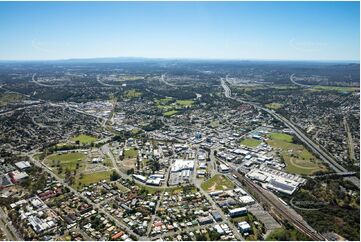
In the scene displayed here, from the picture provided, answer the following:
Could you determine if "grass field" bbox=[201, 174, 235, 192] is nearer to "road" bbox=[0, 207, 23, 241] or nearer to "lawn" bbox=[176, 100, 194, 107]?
"road" bbox=[0, 207, 23, 241]

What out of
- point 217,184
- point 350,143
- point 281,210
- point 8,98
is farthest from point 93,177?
point 8,98

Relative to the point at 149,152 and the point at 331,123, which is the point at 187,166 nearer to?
the point at 149,152

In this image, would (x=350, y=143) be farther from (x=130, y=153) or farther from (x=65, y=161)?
(x=65, y=161)

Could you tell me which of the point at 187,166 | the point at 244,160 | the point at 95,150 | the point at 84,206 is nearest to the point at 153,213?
the point at 84,206

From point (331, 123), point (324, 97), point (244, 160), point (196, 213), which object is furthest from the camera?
point (324, 97)

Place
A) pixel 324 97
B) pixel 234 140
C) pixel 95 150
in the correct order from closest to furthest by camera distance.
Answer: pixel 95 150 < pixel 234 140 < pixel 324 97

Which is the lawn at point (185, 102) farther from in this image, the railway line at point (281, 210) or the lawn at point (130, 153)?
the railway line at point (281, 210)
